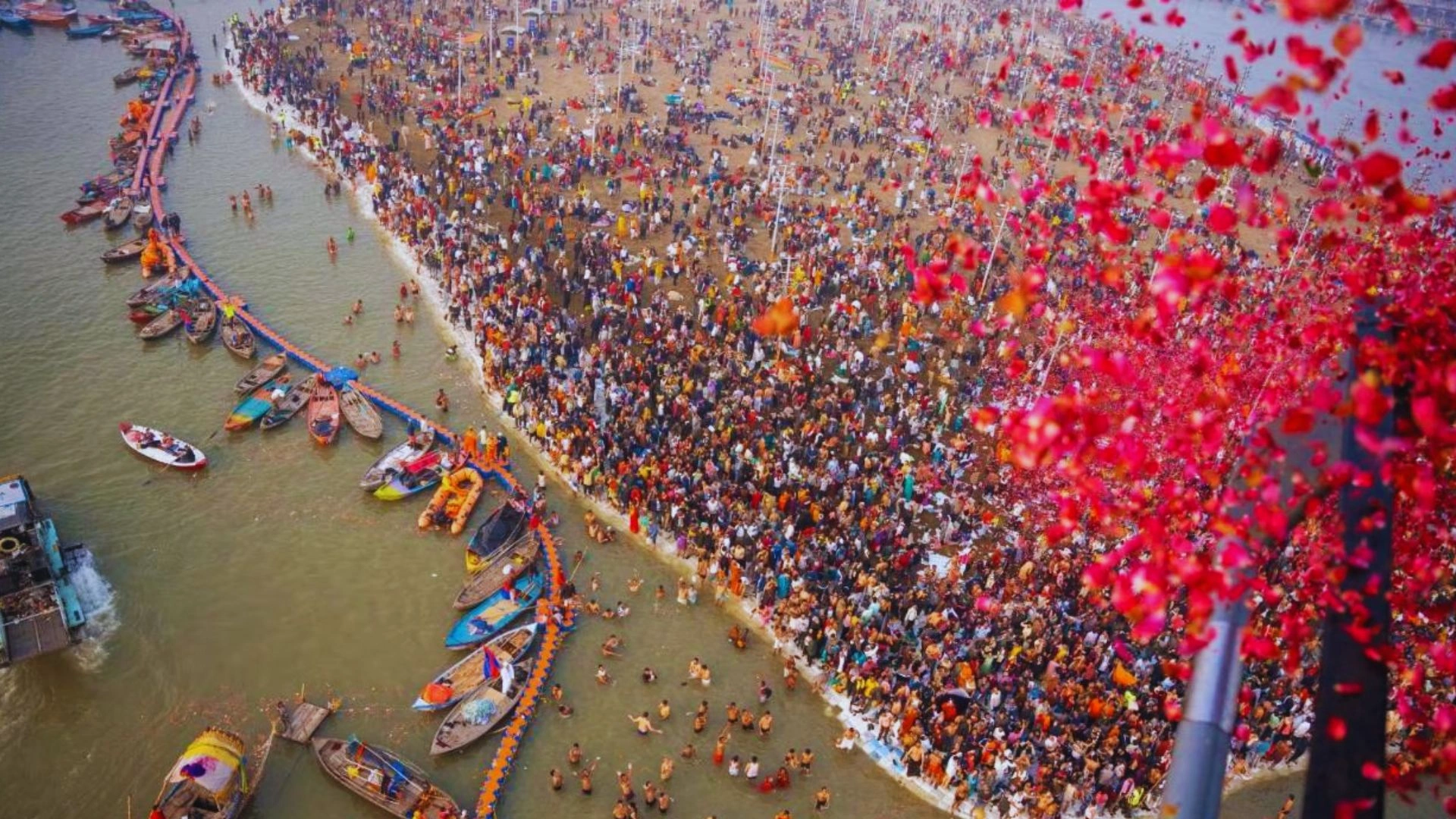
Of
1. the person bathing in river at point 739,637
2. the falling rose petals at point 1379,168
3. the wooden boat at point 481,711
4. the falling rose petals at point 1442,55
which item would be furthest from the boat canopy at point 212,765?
the falling rose petals at point 1442,55

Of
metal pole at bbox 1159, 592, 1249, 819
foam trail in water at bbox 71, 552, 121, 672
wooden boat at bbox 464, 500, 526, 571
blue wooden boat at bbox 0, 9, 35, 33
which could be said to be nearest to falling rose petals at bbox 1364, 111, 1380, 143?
metal pole at bbox 1159, 592, 1249, 819

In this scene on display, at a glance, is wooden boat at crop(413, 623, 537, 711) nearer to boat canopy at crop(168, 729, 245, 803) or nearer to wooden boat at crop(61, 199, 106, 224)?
boat canopy at crop(168, 729, 245, 803)

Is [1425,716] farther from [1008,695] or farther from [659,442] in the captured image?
[659,442]

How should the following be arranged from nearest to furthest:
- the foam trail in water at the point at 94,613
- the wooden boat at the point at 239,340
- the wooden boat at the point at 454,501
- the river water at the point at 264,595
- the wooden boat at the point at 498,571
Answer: the river water at the point at 264,595 → the foam trail in water at the point at 94,613 → the wooden boat at the point at 498,571 → the wooden boat at the point at 454,501 → the wooden boat at the point at 239,340

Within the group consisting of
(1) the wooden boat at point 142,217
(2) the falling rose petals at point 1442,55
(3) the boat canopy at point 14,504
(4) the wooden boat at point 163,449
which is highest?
(1) the wooden boat at point 142,217

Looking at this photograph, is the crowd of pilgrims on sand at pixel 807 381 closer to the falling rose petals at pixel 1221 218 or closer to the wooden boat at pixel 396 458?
the wooden boat at pixel 396 458

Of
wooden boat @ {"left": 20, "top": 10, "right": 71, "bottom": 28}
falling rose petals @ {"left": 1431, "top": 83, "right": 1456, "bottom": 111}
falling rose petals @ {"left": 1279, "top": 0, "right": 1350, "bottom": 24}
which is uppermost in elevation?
wooden boat @ {"left": 20, "top": 10, "right": 71, "bottom": 28}

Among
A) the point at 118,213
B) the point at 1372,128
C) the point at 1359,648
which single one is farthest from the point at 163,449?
the point at 1372,128
